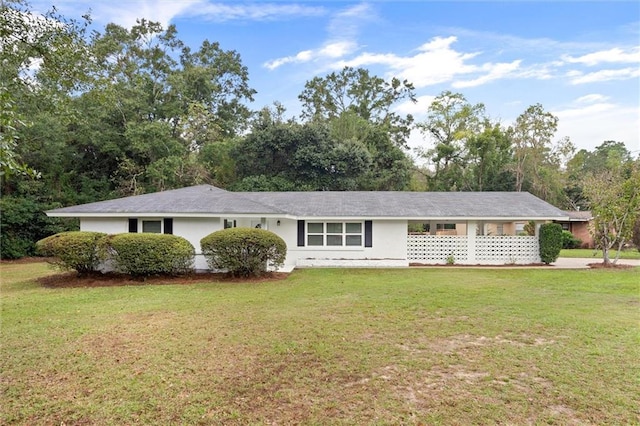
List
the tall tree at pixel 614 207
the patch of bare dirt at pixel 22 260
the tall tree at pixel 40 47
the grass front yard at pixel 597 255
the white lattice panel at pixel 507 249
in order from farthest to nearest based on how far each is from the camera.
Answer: the grass front yard at pixel 597 255 → the patch of bare dirt at pixel 22 260 → the white lattice panel at pixel 507 249 → the tall tree at pixel 614 207 → the tall tree at pixel 40 47

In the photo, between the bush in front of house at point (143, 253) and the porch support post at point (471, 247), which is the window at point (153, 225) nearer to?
the bush in front of house at point (143, 253)

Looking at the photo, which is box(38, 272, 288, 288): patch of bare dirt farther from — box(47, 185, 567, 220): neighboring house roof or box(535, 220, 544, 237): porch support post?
box(535, 220, 544, 237): porch support post

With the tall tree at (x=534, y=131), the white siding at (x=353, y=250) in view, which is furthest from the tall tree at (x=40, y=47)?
the tall tree at (x=534, y=131)

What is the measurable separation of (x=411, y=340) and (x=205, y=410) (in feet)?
11.3

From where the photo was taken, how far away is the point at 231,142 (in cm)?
3020

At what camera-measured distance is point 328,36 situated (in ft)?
48.7

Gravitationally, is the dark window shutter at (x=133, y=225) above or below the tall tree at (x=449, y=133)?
below

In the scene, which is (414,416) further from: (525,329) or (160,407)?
(525,329)

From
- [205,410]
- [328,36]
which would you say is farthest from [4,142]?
[328,36]

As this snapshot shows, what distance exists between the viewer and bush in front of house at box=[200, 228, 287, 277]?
12289 millimetres

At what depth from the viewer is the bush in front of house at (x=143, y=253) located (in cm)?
1213

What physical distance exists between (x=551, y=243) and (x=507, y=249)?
176cm

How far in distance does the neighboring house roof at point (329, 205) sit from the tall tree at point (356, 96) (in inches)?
918

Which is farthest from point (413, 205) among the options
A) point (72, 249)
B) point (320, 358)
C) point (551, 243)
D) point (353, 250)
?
point (320, 358)
